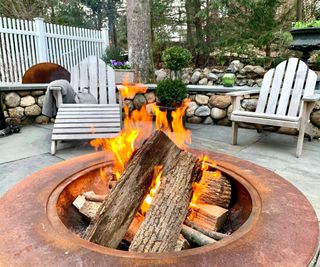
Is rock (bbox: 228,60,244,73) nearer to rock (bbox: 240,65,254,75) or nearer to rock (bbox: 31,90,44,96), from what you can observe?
rock (bbox: 240,65,254,75)

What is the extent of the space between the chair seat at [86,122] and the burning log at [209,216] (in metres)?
1.69

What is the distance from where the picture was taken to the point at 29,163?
2574mm

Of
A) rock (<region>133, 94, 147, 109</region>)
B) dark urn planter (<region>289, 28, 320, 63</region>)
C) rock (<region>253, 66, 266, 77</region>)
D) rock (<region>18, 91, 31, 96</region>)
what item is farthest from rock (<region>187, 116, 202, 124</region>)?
rock (<region>253, 66, 266, 77</region>)

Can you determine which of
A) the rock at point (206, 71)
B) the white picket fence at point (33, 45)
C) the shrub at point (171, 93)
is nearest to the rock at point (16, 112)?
the white picket fence at point (33, 45)

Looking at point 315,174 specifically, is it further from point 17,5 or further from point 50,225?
point 17,5

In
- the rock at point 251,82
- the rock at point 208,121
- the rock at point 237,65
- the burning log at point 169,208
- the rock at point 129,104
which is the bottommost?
the rock at point 208,121

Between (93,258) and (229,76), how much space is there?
12.0 ft

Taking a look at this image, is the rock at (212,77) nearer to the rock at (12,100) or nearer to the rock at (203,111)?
the rock at (203,111)

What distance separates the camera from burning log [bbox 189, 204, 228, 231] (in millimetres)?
1220

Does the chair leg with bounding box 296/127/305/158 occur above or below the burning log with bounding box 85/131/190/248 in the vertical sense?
below

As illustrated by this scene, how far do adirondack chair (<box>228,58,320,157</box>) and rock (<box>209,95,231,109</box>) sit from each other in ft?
1.78

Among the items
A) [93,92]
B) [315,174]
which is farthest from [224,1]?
[315,174]

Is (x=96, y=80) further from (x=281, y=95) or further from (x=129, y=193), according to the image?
(x=129, y=193)

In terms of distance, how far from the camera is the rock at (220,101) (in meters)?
3.93
